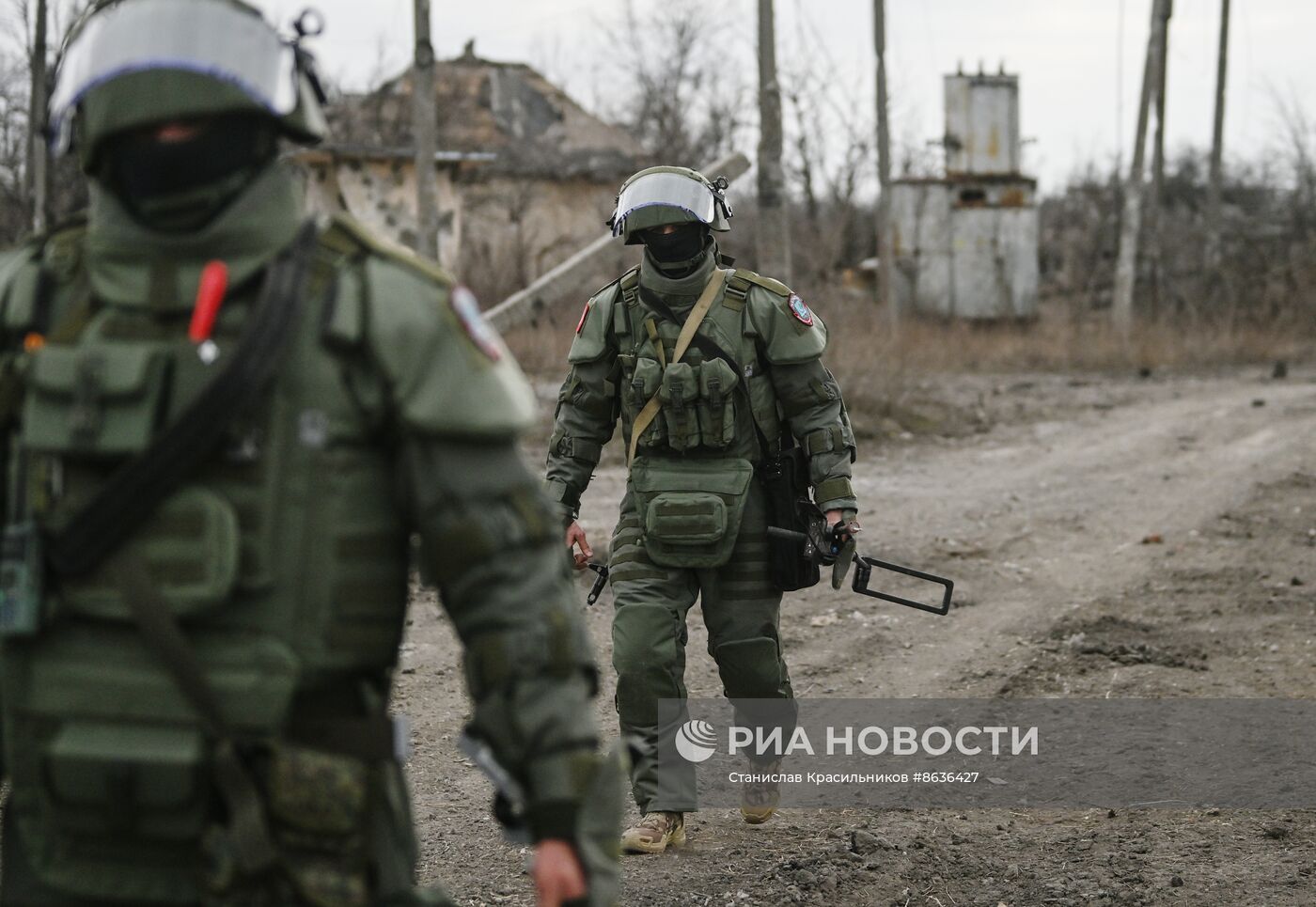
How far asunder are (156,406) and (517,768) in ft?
2.15

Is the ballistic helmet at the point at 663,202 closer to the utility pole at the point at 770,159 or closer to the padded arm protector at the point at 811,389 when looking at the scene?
the padded arm protector at the point at 811,389

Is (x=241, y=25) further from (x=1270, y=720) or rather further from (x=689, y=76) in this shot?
(x=689, y=76)

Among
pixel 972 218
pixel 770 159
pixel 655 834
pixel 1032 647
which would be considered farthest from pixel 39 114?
pixel 655 834

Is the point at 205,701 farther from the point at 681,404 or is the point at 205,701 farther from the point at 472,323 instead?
the point at 681,404

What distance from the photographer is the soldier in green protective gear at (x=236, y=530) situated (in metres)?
1.89

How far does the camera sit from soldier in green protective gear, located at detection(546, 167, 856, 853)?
4695 mm

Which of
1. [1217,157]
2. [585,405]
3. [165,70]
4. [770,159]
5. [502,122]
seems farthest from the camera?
[502,122]

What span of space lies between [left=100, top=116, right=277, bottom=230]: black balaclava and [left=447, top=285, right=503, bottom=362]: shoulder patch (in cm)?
32

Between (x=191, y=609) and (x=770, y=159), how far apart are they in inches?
465

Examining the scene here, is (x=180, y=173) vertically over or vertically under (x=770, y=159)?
under

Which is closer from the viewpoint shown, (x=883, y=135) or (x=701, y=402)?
(x=701, y=402)

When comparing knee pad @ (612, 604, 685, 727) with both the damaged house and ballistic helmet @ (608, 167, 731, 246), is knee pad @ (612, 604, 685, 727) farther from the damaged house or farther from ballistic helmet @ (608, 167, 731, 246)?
the damaged house

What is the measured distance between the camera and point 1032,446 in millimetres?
13523

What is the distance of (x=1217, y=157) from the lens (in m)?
29.1
